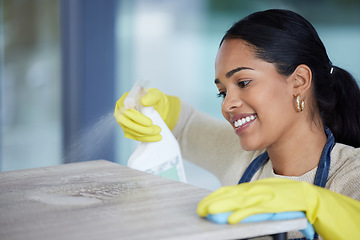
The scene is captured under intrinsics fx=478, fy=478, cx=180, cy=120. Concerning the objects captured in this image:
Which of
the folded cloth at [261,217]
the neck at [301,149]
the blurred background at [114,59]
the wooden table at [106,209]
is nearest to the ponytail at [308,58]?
the neck at [301,149]

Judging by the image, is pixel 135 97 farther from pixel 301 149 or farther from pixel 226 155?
pixel 301 149

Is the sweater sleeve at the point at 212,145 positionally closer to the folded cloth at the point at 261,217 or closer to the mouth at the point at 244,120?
the mouth at the point at 244,120

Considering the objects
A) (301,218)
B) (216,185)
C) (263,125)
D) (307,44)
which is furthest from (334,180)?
(216,185)

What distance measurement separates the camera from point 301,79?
52.9 inches

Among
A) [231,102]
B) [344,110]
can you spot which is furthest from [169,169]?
[344,110]

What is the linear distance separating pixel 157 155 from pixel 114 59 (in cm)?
148

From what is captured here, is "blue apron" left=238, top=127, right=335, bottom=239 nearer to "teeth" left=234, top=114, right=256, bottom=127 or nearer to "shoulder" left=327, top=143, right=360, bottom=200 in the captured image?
Answer: "shoulder" left=327, top=143, right=360, bottom=200

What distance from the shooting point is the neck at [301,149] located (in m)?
1.38

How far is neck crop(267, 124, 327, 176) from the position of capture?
138cm

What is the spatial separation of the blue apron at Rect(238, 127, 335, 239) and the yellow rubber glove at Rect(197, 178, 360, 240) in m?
0.39

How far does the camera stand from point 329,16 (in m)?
3.48

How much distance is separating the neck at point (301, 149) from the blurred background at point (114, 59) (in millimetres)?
1494

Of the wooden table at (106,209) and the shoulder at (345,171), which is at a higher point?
the wooden table at (106,209)

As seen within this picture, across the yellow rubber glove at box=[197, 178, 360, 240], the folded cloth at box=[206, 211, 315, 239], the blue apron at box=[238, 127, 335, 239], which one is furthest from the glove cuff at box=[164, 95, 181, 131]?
the folded cloth at box=[206, 211, 315, 239]
